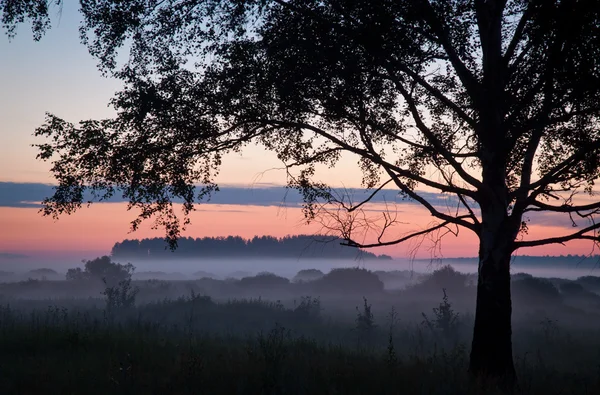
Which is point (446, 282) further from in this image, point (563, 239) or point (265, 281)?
point (563, 239)

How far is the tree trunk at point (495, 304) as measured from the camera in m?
9.64

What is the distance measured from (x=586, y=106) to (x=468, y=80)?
307cm

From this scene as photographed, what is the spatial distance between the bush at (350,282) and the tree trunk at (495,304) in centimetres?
4795

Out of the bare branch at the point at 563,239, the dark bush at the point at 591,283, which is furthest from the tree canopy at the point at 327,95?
the dark bush at the point at 591,283

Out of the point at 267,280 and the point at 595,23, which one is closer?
the point at 595,23

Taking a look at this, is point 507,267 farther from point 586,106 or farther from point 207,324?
point 207,324

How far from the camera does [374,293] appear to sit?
56.0 meters

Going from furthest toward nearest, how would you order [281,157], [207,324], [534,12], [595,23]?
1. [207,324]
2. [281,157]
3. [534,12]
4. [595,23]

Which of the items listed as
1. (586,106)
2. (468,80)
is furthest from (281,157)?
(586,106)

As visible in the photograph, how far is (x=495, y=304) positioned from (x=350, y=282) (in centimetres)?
5013

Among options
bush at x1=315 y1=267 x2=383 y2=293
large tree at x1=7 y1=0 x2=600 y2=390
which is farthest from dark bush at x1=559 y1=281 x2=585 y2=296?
large tree at x1=7 y1=0 x2=600 y2=390

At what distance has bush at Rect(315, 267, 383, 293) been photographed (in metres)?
58.1

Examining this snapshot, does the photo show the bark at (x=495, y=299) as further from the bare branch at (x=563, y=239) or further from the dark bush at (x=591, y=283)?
the dark bush at (x=591, y=283)

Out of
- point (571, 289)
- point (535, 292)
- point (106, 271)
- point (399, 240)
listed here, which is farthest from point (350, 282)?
point (399, 240)
